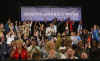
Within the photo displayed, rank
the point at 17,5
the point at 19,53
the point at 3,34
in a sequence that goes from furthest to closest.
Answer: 1. the point at 17,5
2. the point at 3,34
3. the point at 19,53

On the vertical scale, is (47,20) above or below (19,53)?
above

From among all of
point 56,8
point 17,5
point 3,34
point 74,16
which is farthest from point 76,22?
point 3,34

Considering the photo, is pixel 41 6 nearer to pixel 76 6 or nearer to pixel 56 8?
pixel 56 8

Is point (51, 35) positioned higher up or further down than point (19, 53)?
higher up

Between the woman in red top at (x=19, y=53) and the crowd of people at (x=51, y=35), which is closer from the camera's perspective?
the woman in red top at (x=19, y=53)

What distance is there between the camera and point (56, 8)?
16094 millimetres

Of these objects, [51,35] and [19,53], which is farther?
[51,35]

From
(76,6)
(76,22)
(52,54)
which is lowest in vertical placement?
(52,54)

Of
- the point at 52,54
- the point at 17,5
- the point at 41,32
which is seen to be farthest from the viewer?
the point at 17,5

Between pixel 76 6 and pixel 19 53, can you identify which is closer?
pixel 19 53

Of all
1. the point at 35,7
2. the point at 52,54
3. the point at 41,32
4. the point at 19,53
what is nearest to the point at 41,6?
the point at 35,7

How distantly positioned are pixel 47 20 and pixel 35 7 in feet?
3.63

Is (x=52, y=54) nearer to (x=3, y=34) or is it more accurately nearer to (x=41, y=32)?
(x=3, y=34)

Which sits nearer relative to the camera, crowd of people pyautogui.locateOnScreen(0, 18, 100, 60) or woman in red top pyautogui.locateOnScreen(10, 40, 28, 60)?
woman in red top pyautogui.locateOnScreen(10, 40, 28, 60)
